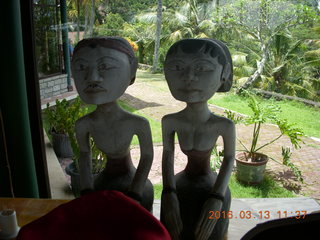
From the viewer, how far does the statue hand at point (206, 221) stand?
0.88 m

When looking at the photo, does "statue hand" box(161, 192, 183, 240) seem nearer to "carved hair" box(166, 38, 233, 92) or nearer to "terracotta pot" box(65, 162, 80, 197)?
"carved hair" box(166, 38, 233, 92)

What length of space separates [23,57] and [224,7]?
1.55m

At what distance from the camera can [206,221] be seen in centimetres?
88

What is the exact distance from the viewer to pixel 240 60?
2.49 metres

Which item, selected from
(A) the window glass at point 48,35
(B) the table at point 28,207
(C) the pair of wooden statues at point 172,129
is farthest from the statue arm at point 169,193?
(A) the window glass at point 48,35

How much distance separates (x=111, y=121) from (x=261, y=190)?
1327 millimetres

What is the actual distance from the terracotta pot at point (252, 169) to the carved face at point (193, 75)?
1191 millimetres

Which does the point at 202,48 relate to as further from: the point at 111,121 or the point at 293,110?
the point at 293,110

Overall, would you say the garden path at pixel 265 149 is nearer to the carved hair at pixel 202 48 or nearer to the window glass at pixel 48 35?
the window glass at pixel 48 35

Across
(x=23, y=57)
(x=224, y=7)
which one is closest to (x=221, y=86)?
(x=23, y=57)

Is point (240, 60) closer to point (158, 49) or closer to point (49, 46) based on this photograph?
point (158, 49)

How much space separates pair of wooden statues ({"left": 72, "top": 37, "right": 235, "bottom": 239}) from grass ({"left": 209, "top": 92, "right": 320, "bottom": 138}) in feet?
3.35

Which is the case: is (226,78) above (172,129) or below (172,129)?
above

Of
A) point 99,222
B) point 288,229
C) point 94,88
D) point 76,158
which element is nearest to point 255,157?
point 76,158
